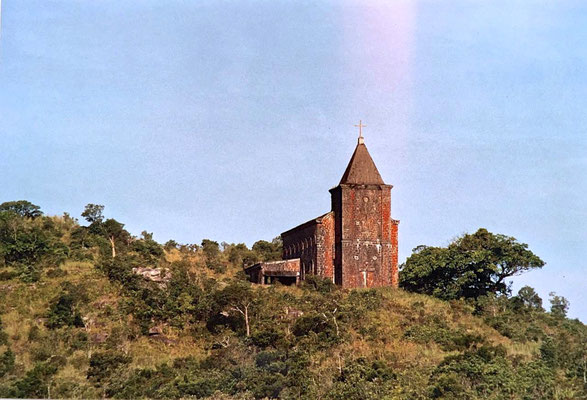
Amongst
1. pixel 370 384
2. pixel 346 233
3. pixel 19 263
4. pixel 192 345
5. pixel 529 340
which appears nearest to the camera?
pixel 370 384

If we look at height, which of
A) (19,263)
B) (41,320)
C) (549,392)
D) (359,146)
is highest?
(359,146)

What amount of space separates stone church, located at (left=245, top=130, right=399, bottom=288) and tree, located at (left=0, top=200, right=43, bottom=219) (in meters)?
15.3

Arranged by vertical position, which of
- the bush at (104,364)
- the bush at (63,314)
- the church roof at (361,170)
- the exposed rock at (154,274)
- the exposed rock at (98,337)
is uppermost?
the church roof at (361,170)

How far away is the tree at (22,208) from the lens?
182ft

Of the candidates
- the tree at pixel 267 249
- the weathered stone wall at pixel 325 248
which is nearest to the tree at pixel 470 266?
the weathered stone wall at pixel 325 248

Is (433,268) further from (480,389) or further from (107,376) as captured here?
(107,376)

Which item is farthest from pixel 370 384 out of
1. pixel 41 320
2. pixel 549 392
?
pixel 41 320

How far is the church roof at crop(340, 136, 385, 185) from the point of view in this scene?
165 ft

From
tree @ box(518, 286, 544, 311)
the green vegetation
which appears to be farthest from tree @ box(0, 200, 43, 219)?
tree @ box(518, 286, 544, 311)

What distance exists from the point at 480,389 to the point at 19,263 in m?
24.6

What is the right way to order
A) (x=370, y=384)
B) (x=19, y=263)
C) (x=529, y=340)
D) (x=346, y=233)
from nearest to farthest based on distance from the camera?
(x=370, y=384)
(x=529, y=340)
(x=19, y=263)
(x=346, y=233)

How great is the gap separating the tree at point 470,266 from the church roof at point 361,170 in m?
5.72

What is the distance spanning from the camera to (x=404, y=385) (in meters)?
32.8

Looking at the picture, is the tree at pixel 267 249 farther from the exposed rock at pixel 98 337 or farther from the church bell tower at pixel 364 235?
the exposed rock at pixel 98 337
